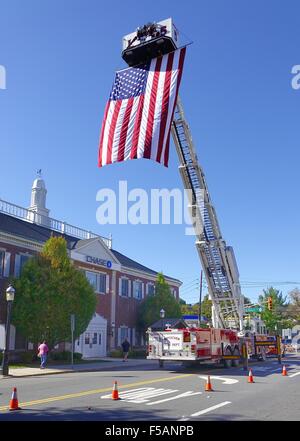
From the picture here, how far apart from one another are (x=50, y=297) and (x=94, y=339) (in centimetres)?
1054

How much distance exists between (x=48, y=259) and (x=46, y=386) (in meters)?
14.9

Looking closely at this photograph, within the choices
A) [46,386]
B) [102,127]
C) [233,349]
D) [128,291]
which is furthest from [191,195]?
[128,291]

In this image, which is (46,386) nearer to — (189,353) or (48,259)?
(189,353)

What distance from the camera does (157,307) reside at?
45344 millimetres

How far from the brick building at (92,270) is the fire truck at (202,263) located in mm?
11515

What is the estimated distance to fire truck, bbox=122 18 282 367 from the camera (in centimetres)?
2050

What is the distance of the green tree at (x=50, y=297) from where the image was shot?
2941 centimetres

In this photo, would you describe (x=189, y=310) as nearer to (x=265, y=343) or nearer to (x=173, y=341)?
(x=265, y=343)

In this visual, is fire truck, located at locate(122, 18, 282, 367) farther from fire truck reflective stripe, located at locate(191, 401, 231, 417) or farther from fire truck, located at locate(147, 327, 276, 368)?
fire truck reflective stripe, located at locate(191, 401, 231, 417)

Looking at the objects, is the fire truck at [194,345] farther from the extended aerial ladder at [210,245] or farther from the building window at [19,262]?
the building window at [19,262]

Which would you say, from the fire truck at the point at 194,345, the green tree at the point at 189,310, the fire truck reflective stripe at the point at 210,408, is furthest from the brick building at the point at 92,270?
the green tree at the point at 189,310

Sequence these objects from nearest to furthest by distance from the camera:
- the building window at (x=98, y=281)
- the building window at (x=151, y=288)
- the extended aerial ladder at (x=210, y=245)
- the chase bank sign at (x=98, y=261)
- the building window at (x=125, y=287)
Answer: the extended aerial ladder at (x=210, y=245) < the chase bank sign at (x=98, y=261) < the building window at (x=98, y=281) < the building window at (x=125, y=287) < the building window at (x=151, y=288)

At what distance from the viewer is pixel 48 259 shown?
31.2m

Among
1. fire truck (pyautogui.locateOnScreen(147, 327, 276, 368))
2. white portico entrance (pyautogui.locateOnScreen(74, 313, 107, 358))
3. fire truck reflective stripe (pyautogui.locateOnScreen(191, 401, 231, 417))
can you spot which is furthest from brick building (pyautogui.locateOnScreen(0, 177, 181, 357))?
fire truck reflective stripe (pyautogui.locateOnScreen(191, 401, 231, 417))
